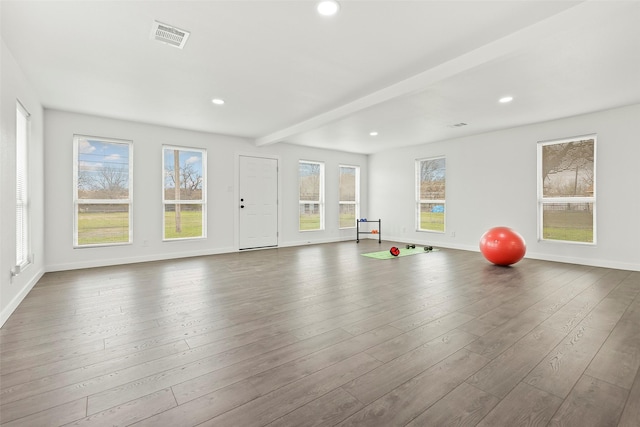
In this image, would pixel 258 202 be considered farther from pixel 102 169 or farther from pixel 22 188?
pixel 22 188

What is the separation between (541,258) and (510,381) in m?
4.85

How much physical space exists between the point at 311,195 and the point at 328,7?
5846 mm

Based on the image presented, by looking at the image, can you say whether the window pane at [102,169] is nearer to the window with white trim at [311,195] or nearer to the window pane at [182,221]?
the window pane at [182,221]

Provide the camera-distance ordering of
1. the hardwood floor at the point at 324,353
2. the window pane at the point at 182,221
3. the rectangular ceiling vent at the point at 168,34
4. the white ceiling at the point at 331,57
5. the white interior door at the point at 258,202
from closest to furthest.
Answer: the hardwood floor at the point at 324,353, the white ceiling at the point at 331,57, the rectangular ceiling vent at the point at 168,34, the window pane at the point at 182,221, the white interior door at the point at 258,202

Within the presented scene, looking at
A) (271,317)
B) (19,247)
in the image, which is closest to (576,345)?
(271,317)

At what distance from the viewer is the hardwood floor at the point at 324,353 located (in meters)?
1.55

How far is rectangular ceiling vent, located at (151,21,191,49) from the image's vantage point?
265cm

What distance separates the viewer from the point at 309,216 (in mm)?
8070

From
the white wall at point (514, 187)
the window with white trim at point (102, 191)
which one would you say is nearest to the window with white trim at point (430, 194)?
the white wall at point (514, 187)

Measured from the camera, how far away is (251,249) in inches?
275

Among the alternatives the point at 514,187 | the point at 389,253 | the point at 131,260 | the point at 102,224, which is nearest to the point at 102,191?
the point at 102,224

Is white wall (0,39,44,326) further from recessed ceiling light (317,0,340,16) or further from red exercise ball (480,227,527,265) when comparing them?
red exercise ball (480,227,527,265)

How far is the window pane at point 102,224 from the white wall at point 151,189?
15 cm

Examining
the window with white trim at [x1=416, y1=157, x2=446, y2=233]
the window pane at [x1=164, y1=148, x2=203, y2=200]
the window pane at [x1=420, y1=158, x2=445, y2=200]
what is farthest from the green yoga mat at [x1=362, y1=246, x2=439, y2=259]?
the window pane at [x1=164, y1=148, x2=203, y2=200]
